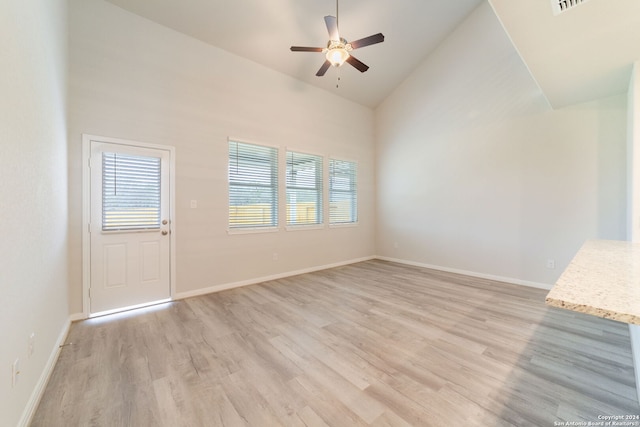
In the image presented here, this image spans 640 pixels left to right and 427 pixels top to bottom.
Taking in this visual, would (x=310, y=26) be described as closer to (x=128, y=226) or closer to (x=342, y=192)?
(x=342, y=192)

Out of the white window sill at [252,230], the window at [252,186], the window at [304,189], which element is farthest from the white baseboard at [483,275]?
the window at [252,186]

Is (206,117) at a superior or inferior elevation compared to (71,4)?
inferior

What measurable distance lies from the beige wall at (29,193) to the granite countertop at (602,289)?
2.38 meters

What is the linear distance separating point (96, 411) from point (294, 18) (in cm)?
470

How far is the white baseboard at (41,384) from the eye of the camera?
4.87ft

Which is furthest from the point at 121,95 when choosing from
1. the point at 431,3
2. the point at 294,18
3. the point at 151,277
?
the point at 431,3

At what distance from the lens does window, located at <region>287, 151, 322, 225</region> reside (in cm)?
481

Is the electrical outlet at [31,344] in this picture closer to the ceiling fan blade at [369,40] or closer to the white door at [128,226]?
the white door at [128,226]

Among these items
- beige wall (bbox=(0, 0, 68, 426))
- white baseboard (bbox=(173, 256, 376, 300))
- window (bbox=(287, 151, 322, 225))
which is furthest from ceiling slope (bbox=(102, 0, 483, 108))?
white baseboard (bbox=(173, 256, 376, 300))

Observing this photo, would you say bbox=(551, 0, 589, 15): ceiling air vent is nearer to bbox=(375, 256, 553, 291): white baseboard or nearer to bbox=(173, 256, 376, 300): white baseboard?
bbox=(375, 256, 553, 291): white baseboard

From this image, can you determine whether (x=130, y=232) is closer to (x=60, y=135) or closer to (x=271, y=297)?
(x=60, y=135)

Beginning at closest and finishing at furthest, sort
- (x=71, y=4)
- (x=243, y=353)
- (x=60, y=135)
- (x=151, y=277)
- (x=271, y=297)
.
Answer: (x=243, y=353) < (x=60, y=135) < (x=71, y=4) < (x=151, y=277) < (x=271, y=297)

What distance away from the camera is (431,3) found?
400 cm

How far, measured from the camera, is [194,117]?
3672 mm
